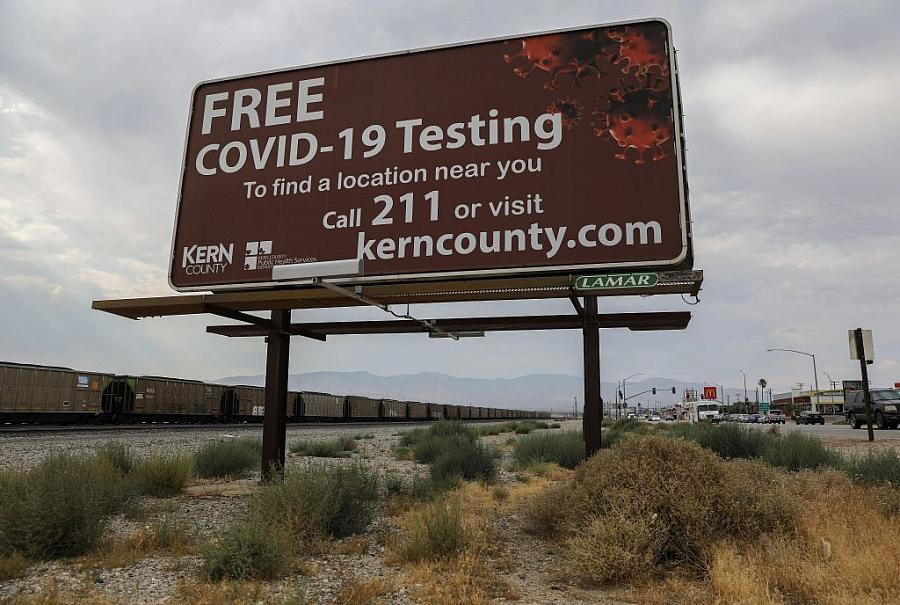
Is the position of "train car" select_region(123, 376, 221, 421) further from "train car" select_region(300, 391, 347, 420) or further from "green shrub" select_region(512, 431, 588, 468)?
"green shrub" select_region(512, 431, 588, 468)

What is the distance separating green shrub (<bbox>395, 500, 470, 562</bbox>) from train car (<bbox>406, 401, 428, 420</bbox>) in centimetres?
6380

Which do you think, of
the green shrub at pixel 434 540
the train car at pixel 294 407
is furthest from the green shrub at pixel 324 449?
the train car at pixel 294 407

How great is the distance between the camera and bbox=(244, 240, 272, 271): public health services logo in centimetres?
814

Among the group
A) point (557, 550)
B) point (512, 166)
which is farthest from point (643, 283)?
point (557, 550)

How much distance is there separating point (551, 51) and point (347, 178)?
3135 mm

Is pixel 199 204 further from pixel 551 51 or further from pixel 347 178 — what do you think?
pixel 551 51

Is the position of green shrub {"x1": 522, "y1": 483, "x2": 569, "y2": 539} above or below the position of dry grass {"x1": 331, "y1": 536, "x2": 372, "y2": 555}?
above

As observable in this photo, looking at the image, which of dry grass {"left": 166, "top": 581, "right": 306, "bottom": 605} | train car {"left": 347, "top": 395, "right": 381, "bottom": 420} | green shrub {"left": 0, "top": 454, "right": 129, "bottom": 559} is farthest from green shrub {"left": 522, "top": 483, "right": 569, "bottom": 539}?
train car {"left": 347, "top": 395, "right": 381, "bottom": 420}

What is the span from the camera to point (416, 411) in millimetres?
72312

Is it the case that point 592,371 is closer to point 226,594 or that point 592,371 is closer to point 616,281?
point 616,281

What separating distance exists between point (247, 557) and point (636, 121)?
637 centimetres

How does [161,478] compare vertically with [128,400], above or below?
below

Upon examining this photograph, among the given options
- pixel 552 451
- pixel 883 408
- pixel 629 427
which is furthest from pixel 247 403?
pixel 883 408

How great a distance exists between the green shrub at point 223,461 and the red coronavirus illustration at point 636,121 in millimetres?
9920
